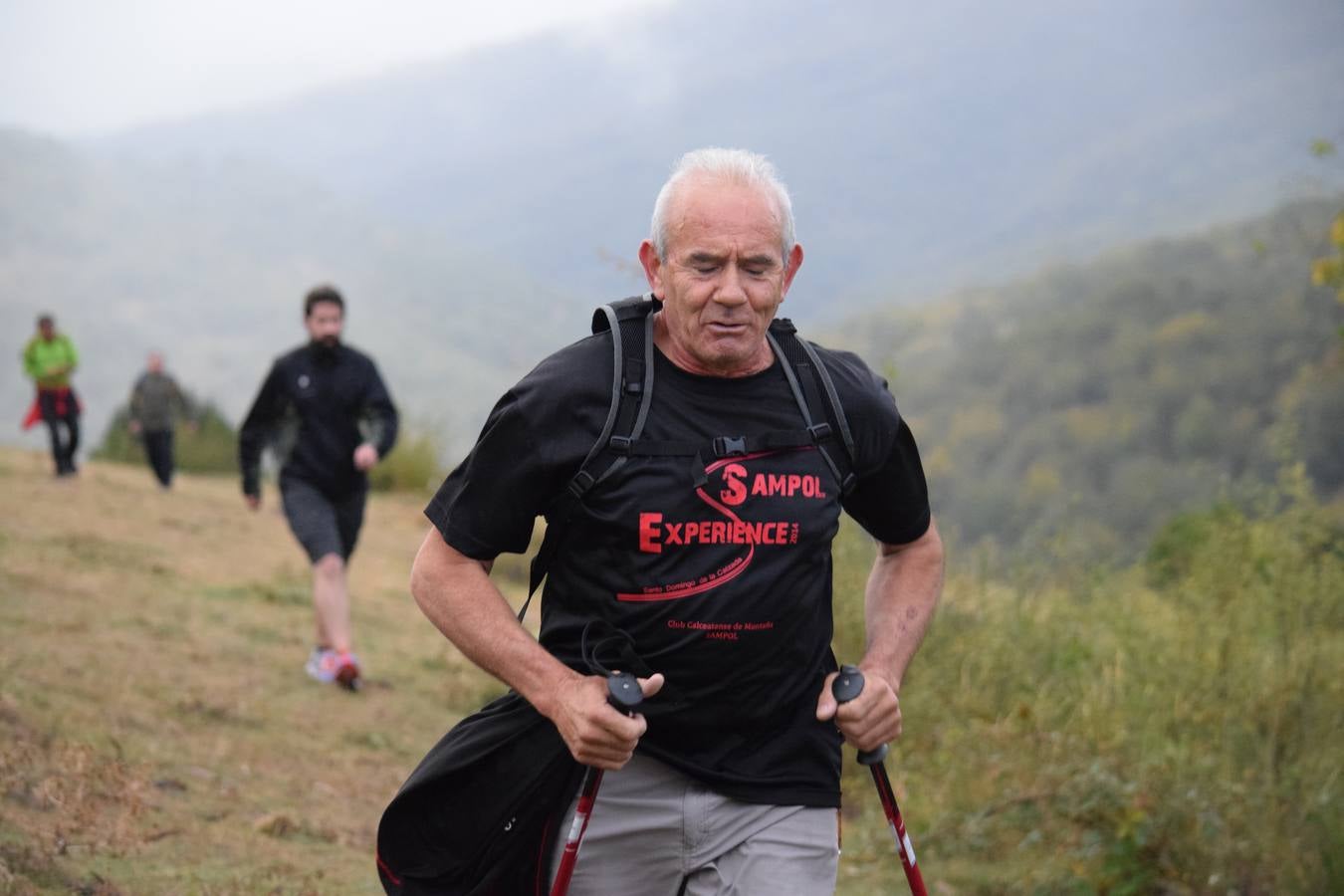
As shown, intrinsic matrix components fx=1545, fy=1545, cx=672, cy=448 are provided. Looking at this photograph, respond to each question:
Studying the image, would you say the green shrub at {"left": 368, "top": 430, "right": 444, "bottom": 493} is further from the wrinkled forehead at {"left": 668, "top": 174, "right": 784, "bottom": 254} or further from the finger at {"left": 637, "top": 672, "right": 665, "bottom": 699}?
the finger at {"left": 637, "top": 672, "right": 665, "bottom": 699}

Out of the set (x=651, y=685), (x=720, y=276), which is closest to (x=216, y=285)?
(x=720, y=276)

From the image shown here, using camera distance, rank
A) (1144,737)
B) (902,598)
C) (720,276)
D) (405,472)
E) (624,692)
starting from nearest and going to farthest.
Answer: (624,692), (720,276), (902,598), (1144,737), (405,472)

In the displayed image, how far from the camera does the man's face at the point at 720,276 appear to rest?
3.17 metres

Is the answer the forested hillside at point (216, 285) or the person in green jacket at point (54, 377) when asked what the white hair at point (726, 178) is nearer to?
the person in green jacket at point (54, 377)

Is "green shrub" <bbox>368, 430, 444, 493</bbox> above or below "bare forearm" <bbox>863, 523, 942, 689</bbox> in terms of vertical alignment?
below

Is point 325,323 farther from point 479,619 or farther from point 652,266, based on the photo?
point 479,619

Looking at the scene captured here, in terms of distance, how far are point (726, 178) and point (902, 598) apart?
3.48 feet

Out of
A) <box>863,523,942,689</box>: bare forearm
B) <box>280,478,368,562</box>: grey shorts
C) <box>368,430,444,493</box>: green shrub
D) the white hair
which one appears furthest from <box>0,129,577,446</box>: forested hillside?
the white hair

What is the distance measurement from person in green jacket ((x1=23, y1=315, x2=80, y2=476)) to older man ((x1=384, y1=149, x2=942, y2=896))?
52.2ft

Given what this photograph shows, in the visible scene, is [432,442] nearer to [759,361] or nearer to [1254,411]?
[759,361]

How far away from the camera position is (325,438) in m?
8.52

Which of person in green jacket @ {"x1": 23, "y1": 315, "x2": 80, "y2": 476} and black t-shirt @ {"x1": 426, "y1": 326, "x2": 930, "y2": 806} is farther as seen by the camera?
person in green jacket @ {"x1": 23, "y1": 315, "x2": 80, "y2": 476}

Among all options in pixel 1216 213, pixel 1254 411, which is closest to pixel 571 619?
pixel 1254 411

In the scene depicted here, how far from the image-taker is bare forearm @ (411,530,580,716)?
122 inches
